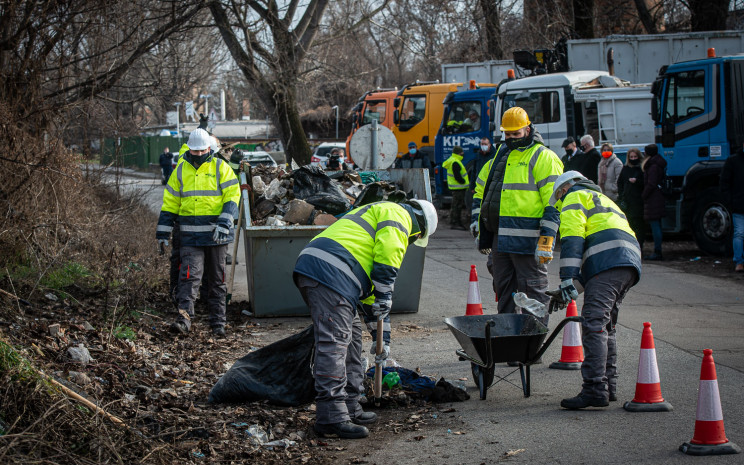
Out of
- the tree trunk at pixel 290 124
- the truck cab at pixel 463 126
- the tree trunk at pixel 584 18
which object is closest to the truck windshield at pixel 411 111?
the truck cab at pixel 463 126

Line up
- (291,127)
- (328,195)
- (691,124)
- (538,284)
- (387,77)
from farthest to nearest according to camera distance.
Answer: (387,77)
(291,127)
(691,124)
(328,195)
(538,284)

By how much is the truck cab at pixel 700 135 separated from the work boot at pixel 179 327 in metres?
9.26

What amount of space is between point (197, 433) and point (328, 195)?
4916mm

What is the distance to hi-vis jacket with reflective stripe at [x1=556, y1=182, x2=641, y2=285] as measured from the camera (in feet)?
18.9

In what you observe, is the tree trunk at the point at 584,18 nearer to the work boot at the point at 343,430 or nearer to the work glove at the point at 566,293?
the work glove at the point at 566,293

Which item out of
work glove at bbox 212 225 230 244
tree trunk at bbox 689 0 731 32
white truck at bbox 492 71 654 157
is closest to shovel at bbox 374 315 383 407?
work glove at bbox 212 225 230 244

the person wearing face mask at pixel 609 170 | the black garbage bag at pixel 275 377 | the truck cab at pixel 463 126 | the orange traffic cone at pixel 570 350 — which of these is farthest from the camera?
the truck cab at pixel 463 126

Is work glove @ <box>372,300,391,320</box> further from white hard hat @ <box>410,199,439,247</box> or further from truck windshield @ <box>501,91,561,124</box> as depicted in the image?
truck windshield @ <box>501,91,561,124</box>

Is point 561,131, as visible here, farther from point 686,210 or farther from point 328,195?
point 328,195

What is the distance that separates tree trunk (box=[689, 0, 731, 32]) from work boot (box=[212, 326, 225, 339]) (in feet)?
55.1

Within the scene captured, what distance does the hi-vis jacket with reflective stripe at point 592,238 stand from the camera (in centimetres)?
576

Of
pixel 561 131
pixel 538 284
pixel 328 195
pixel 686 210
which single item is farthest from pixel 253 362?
pixel 561 131

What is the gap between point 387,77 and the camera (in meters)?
53.4

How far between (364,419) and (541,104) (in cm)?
1335
